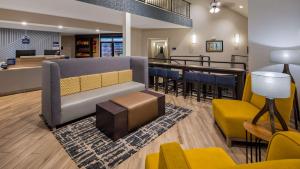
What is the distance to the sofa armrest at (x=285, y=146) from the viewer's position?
1140 mm

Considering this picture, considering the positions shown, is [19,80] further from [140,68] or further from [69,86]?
[140,68]

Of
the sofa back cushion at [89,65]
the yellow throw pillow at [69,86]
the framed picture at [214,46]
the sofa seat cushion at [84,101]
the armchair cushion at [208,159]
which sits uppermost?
the framed picture at [214,46]

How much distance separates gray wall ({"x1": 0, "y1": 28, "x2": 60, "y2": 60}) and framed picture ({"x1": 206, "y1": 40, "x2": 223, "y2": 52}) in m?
9.27

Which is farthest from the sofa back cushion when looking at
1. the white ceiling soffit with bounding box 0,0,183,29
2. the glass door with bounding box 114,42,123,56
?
the glass door with bounding box 114,42,123,56

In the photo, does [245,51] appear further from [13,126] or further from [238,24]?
[13,126]

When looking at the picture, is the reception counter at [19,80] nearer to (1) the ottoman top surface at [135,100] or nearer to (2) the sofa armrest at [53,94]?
(2) the sofa armrest at [53,94]

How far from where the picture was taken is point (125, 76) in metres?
5.39

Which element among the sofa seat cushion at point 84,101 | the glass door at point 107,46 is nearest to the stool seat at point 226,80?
the sofa seat cushion at point 84,101

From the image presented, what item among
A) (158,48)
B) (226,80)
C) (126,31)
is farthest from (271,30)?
(158,48)

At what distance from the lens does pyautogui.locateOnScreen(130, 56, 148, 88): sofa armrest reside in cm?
540

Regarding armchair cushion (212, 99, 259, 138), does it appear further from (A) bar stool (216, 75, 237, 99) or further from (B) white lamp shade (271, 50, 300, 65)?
(A) bar stool (216, 75, 237, 99)

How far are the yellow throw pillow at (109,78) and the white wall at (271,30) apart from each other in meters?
3.35

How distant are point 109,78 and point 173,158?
13.2ft

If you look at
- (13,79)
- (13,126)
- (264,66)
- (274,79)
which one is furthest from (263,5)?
(13,79)
